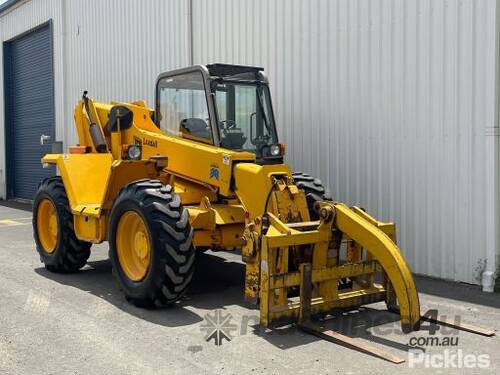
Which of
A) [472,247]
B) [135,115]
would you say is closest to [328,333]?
[472,247]

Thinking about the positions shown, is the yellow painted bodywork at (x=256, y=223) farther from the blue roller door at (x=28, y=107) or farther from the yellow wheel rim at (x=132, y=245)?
the blue roller door at (x=28, y=107)

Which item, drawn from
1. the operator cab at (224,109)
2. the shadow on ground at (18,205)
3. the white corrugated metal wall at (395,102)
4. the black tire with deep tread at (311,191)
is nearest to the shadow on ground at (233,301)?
the white corrugated metal wall at (395,102)

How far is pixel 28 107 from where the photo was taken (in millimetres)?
20531

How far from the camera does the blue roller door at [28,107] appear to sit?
19.0 m

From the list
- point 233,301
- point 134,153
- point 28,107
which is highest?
point 28,107

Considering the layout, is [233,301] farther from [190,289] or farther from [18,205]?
[18,205]

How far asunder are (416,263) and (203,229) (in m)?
3.16

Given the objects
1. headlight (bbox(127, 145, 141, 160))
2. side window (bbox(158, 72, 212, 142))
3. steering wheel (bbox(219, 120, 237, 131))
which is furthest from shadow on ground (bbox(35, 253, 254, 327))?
steering wheel (bbox(219, 120, 237, 131))

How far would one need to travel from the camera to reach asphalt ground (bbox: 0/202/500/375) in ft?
15.7

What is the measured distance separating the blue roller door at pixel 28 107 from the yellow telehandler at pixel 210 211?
35.7 feet

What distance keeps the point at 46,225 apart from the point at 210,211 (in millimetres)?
3368

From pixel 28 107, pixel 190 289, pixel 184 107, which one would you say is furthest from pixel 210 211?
pixel 28 107

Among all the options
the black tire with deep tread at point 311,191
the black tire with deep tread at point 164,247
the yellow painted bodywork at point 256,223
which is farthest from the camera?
the black tire with deep tread at point 311,191

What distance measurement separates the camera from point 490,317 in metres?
6.17
